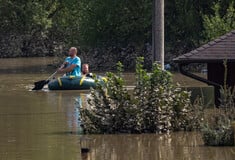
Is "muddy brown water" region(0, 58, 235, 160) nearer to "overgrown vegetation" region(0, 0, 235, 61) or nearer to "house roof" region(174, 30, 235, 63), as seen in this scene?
"house roof" region(174, 30, 235, 63)

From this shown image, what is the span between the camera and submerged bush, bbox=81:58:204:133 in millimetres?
16969

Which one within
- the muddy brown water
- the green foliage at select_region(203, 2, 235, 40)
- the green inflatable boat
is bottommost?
the muddy brown water

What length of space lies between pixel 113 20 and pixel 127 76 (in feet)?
24.5

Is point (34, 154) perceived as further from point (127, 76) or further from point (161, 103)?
point (127, 76)

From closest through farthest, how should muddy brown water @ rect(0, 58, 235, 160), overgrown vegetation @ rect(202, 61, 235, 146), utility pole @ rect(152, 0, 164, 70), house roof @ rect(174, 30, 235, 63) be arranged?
muddy brown water @ rect(0, 58, 235, 160)
overgrown vegetation @ rect(202, 61, 235, 146)
utility pole @ rect(152, 0, 164, 70)
house roof @ rect(174, 30, 235, 63)

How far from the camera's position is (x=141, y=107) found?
16969 mm

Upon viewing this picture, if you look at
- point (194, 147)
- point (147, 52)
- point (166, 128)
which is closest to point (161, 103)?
point (166, 128)

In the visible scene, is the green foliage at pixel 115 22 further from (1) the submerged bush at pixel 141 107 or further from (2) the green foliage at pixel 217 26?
(1) the submerged bush at pixel 141 107

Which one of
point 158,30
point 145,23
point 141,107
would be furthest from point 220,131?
point 145,23

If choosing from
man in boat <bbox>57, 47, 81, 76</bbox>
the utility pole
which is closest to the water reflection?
the utility pole

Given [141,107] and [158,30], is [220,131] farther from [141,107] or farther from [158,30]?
[158,30]

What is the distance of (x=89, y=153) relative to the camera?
48.9 feet

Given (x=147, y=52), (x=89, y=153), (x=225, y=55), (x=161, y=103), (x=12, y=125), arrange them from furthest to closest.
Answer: (x=147, y=52) → (x=225, y=55) → (x=12, y=125) → (x=161, y=103) → (x=89, y=153)

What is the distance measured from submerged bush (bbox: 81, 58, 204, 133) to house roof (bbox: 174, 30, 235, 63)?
10.9 ft
